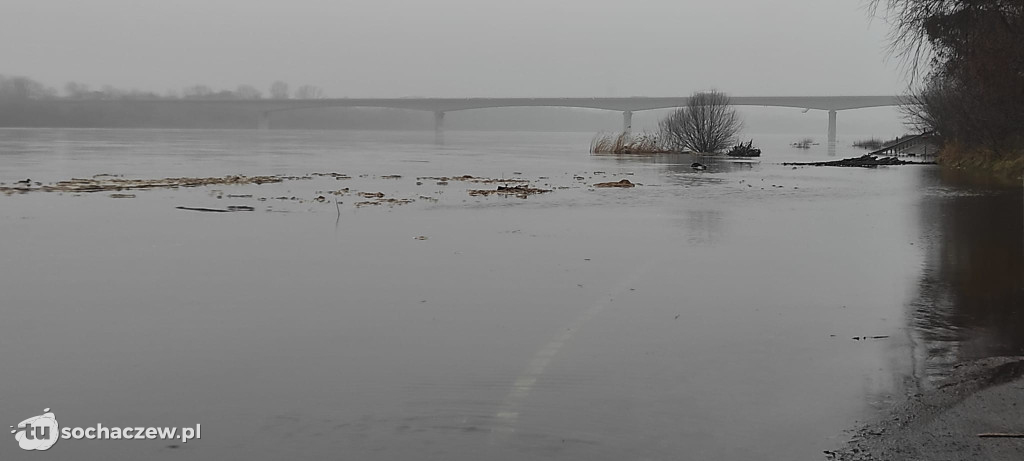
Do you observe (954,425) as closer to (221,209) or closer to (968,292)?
(968,292)

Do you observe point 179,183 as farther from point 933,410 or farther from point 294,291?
point 933,410

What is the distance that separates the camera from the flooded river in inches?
237

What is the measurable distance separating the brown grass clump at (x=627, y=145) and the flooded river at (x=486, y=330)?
57.4 metres

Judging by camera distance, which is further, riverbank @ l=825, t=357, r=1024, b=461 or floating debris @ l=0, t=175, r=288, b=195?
floating debris @ l=0, t=175, r=288, b=195

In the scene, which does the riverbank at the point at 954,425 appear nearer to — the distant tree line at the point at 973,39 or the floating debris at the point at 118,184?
the distant tree line at the point at 973,39

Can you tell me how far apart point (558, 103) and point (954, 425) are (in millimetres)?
143258

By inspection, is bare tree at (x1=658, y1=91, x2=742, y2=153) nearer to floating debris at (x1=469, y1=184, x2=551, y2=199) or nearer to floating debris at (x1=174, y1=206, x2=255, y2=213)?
floating debris at (x1=469, y1=184, x2=551, y2=199)

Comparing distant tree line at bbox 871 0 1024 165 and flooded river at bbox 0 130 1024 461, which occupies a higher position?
distant tree line at bbox 871 0 1024 165

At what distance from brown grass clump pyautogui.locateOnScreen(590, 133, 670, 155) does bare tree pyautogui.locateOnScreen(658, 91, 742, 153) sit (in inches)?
102

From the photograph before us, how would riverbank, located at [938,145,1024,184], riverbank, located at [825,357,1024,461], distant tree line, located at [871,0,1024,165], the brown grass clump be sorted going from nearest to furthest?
riverbank, located at [825,357,1024,461] → distant tree line, located at [871,0,1024,165] → riverbank, located at [938,145,1024,184] → the brown grass clump

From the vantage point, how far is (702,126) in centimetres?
8331

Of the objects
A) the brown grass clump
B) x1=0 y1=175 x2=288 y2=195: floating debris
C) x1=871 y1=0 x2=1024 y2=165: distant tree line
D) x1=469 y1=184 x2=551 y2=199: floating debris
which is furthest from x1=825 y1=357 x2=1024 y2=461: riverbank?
the brown grass clump

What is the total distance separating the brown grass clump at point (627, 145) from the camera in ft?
251

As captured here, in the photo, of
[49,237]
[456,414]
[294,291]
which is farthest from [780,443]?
[49,237]
